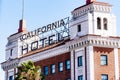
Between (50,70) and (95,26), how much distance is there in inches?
493

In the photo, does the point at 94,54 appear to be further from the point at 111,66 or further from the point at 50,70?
the point at 50,70

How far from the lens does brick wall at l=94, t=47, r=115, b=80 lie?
75.9 m

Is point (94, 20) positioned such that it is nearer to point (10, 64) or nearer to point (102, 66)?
point (102, 66)

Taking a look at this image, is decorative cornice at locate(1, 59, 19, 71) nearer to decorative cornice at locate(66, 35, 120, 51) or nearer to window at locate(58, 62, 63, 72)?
window at locate(58, 62, 63, 72)

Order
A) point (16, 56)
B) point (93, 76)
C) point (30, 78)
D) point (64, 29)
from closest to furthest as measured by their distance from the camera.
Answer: point (30, 78)
point (93, 76)
point (64, 29)
point (16, 56)

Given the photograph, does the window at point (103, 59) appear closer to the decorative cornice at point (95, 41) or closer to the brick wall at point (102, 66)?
the brick wall at point (102, 66)

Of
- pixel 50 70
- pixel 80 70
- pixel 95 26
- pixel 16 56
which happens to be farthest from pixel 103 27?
pixel 16 56

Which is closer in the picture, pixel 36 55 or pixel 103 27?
pixel 103 27

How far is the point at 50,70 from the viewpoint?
278ft

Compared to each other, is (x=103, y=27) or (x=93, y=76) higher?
(x=103, y=27)

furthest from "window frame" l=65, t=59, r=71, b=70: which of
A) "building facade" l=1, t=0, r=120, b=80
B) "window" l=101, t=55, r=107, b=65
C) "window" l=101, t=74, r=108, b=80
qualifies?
"window" l=101, t=74, r=108, b=80

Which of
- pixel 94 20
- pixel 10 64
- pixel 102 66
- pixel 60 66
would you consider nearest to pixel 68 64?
pixel 60 66

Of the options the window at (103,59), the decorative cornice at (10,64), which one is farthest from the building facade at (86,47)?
the decorative cornice at (10,64)

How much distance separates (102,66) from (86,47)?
369 centimetres
